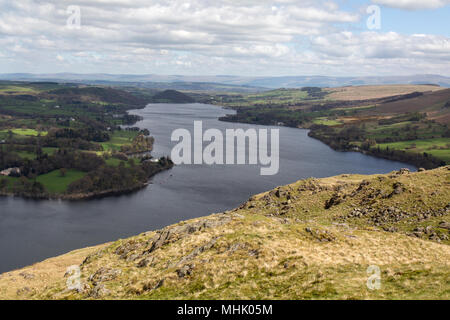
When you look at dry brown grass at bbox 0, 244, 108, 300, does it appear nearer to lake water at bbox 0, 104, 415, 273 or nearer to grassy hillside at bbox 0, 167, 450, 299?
grassy hillside at bbox 0, 167, 450, 299

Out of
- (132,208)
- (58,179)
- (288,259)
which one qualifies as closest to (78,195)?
(58,179)

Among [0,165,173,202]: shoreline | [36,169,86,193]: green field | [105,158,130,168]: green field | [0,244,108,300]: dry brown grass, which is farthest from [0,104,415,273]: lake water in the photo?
[0,244,108,300]: dry brown grass

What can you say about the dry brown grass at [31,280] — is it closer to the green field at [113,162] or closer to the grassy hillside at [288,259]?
the grassy hillside at [288,259]

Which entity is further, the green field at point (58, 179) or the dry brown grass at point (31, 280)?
the green field at point (58, 179)

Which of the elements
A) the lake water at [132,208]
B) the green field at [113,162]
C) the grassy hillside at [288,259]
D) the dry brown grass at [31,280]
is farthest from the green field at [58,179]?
the grassy hillside at [288,259]

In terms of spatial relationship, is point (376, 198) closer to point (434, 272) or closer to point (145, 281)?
point (434, 272)

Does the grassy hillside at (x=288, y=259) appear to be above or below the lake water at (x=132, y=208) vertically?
above

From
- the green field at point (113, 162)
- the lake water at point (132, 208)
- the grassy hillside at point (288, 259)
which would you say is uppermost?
the grassy hillside at point (288, 259)
